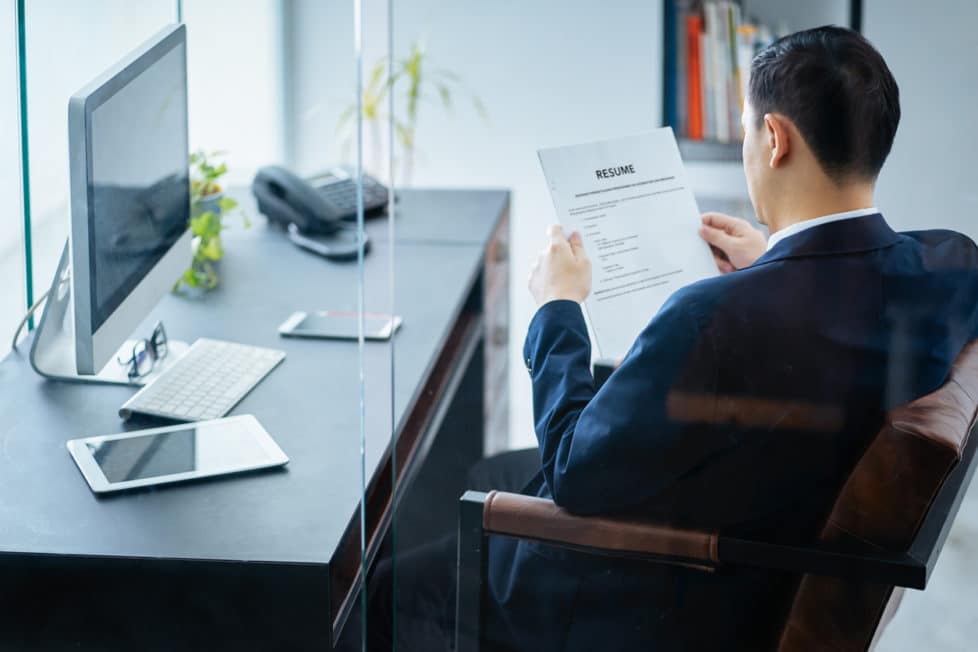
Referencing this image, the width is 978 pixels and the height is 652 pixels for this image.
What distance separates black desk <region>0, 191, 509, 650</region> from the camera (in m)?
1.15

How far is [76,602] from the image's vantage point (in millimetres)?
1172

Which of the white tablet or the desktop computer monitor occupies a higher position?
the desktop computer monitor

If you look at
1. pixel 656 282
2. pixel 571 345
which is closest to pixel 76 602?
pixel 571 345

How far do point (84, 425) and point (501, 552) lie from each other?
A: 604 millimetres

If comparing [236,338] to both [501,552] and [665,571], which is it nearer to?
[501,552]

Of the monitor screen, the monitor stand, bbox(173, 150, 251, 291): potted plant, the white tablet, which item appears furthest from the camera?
bbox(173, 150, 251, 291): potted plant

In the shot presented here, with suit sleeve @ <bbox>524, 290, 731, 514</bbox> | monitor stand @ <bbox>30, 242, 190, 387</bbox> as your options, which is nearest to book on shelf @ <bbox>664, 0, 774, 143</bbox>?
suit sleeve @ <bbox>524, 290, 731, 514</bbox>

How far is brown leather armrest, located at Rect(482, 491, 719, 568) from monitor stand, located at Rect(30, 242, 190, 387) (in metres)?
0.66

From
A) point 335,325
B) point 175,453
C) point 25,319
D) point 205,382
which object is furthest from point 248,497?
point 25,319

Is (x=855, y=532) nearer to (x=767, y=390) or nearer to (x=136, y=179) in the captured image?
(x=767, y=390)

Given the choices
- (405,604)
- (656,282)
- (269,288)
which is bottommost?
(405,604)

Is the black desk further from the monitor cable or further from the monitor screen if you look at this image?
the monitor screen

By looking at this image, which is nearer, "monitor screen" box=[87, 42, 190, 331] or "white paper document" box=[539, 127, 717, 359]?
"white paper document" box=[539, 127, 717, 359]

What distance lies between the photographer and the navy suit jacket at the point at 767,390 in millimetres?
1111
